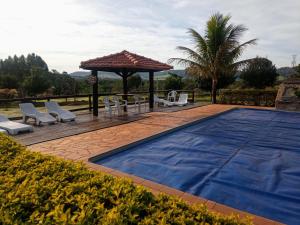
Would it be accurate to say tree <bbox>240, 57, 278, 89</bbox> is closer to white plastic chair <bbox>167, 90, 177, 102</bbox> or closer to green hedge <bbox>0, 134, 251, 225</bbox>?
white plastic chair <bbox>167, 90, 177, 102</bbox>

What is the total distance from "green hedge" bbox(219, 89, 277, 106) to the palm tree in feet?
4.82

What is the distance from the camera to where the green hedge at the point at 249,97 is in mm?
15094

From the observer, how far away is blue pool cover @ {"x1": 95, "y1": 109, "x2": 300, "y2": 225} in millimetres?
4066

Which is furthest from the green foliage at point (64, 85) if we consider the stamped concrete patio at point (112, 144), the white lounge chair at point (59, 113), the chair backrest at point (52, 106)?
the stamped concrete patio at point (112, 144)

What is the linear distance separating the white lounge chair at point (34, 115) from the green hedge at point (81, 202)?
235 inches

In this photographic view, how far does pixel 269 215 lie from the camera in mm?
3607

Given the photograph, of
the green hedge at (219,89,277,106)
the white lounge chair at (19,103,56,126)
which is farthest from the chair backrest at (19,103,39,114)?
the green hedge at (219,89,277,106)

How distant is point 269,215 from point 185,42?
15065 mm

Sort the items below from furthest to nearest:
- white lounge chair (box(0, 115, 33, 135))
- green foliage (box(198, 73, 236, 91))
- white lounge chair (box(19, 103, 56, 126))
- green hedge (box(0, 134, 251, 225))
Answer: green foliage (box(198, 73, 236, 91))
white lounge chair (box(19, 103, 56, 126))
white lounge chair (box(0, 115, 33, 135))
green hedge (box(0, 134, 251, 225))

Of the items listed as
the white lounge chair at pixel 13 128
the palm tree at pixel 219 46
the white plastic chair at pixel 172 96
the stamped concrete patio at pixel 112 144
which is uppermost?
the palm tree at pixel 219 46

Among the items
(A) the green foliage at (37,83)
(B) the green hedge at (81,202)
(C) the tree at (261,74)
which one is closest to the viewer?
(B) the green hedge at (81,202)

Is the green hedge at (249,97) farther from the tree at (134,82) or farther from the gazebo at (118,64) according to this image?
the tree at (134,82)

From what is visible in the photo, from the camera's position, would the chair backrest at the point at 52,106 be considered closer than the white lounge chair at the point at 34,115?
No

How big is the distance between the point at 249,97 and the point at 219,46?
3.76 meters
